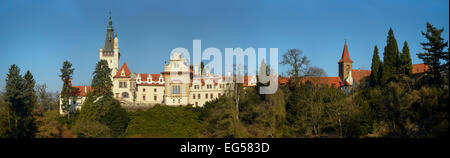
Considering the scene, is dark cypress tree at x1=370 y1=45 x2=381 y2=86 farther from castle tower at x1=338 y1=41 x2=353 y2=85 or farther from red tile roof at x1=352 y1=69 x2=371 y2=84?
castle tower at x1=338 y1=41 x2=353 y2=85

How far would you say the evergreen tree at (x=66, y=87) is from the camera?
62.6m

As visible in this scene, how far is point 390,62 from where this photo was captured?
4562 cm

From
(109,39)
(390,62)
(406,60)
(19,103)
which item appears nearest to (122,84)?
(19,103)

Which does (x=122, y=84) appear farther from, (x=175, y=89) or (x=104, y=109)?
(x=104, y=109)

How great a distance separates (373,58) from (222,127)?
63.3 feet

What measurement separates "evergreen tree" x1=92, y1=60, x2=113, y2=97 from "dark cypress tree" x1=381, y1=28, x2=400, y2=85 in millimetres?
33891

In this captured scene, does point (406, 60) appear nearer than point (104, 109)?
Yes

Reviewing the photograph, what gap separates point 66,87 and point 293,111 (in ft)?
118

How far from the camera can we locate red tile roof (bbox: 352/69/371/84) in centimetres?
6706

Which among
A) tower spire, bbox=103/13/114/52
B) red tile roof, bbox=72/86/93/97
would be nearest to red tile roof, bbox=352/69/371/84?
red tile roof, bbox=72/86/93/97
